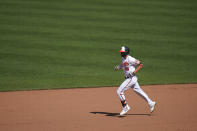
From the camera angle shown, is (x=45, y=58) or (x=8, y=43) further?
(x=8, y=43)

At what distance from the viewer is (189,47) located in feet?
55.6

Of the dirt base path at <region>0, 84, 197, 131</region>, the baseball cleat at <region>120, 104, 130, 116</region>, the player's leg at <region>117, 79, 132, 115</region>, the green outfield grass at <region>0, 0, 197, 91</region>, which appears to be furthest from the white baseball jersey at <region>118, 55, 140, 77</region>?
the green outfield grass at <region>0, 0, 197, 91</region>

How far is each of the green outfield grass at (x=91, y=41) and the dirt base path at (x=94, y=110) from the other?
3.18 feet

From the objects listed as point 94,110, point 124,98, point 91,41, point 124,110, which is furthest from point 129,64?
point 91,41

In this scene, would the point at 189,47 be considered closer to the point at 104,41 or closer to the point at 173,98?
the point at 104,41

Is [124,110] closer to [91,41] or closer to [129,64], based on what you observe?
[129,64]

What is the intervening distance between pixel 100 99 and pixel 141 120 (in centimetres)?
230

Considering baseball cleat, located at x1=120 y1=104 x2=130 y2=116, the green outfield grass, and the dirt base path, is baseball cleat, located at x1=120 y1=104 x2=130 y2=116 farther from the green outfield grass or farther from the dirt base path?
the green outfield grass

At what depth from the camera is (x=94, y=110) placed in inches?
405

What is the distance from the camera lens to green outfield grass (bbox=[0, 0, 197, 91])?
546 inches

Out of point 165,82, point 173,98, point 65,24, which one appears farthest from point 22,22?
point 173,98

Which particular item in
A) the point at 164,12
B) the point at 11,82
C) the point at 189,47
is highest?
the point at 164,12

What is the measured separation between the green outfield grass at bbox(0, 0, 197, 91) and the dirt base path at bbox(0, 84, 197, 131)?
0.97m

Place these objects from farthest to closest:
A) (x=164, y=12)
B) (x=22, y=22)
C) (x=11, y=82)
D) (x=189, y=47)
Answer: (x=164, y=12), (x=22, y=22), (x=189, y=47), (x=11, y=82)
